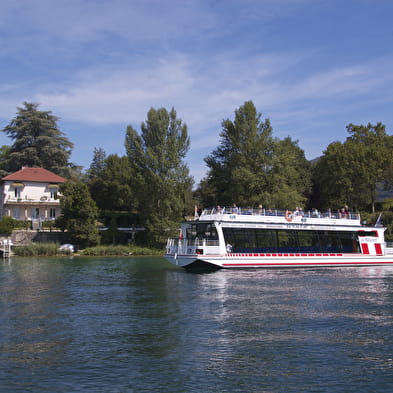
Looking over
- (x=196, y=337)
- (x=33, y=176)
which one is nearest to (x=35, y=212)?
(x=33, y=176)

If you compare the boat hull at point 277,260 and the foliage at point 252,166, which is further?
the foliage at point 252,166

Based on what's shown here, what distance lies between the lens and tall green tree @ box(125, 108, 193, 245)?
225 ft

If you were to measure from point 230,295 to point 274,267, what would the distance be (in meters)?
17.3

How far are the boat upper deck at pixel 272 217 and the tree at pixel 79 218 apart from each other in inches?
1010

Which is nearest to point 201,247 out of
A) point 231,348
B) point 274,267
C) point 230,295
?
point 274,267

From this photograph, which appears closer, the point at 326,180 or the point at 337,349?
the point at 337,349

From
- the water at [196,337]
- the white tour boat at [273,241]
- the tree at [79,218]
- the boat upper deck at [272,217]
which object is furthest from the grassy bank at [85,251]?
the water at [196,337]

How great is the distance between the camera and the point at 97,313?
74.1 ft

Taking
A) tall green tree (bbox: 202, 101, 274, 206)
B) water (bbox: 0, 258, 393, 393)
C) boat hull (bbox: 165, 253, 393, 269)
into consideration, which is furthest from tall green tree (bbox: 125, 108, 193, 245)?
water (bbox: 0, 258, 393, 393)

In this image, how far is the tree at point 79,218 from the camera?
66.7 metres

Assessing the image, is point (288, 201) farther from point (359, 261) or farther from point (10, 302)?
point (10, 302)

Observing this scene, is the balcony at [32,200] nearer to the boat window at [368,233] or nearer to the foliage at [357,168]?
the foliage at [357,168]

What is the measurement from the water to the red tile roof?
50850 millimetres

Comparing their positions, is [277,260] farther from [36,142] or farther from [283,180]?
[36,142]
